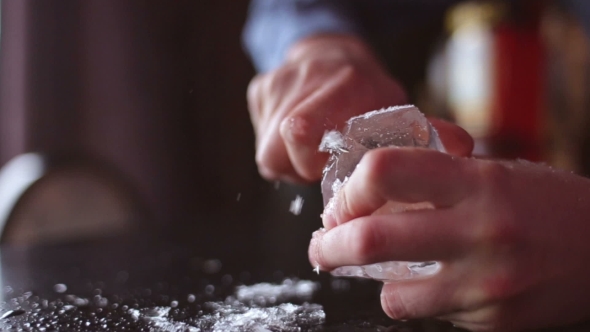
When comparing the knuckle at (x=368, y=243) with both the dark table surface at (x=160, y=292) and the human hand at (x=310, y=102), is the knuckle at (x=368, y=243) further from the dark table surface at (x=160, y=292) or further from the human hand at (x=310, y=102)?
the human hand at (x=310, y=102)

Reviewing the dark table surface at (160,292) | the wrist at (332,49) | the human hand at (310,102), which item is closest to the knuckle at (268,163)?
the human hand at (310,102)

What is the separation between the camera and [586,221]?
1.18 feet

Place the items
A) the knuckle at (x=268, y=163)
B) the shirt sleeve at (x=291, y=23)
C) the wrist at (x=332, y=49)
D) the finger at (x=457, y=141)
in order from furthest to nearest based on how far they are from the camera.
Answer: the shirt sleeve at (x=291, y=23) → the wrist at (x=332, y=49) → the knuckle at (x=268, y=163) → the finger at (x=457, y=141)

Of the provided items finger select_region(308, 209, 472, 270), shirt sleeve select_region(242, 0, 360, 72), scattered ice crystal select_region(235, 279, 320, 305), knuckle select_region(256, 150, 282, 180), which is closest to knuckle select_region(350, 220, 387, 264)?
finger select_region(308, 209, 472, 270)

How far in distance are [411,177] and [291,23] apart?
891mm

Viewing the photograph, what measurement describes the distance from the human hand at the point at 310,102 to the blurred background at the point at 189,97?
1.67ft

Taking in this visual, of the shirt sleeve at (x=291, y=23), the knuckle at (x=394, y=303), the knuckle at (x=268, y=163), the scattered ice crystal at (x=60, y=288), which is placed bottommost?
the scattered ice crystal at (x=60, y=288)

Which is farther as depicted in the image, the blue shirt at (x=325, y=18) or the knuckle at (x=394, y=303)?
the blue shirt at (x=325, y=18)

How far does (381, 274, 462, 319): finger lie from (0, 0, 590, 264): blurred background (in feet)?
2.81

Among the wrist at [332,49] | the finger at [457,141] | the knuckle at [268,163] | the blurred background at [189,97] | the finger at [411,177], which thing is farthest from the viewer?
the blurred background at [189,97]

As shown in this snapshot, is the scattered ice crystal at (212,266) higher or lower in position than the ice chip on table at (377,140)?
lower

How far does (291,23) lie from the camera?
116 centimetres

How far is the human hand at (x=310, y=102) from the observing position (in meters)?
0.54

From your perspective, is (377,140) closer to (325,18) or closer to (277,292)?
(277,292)
